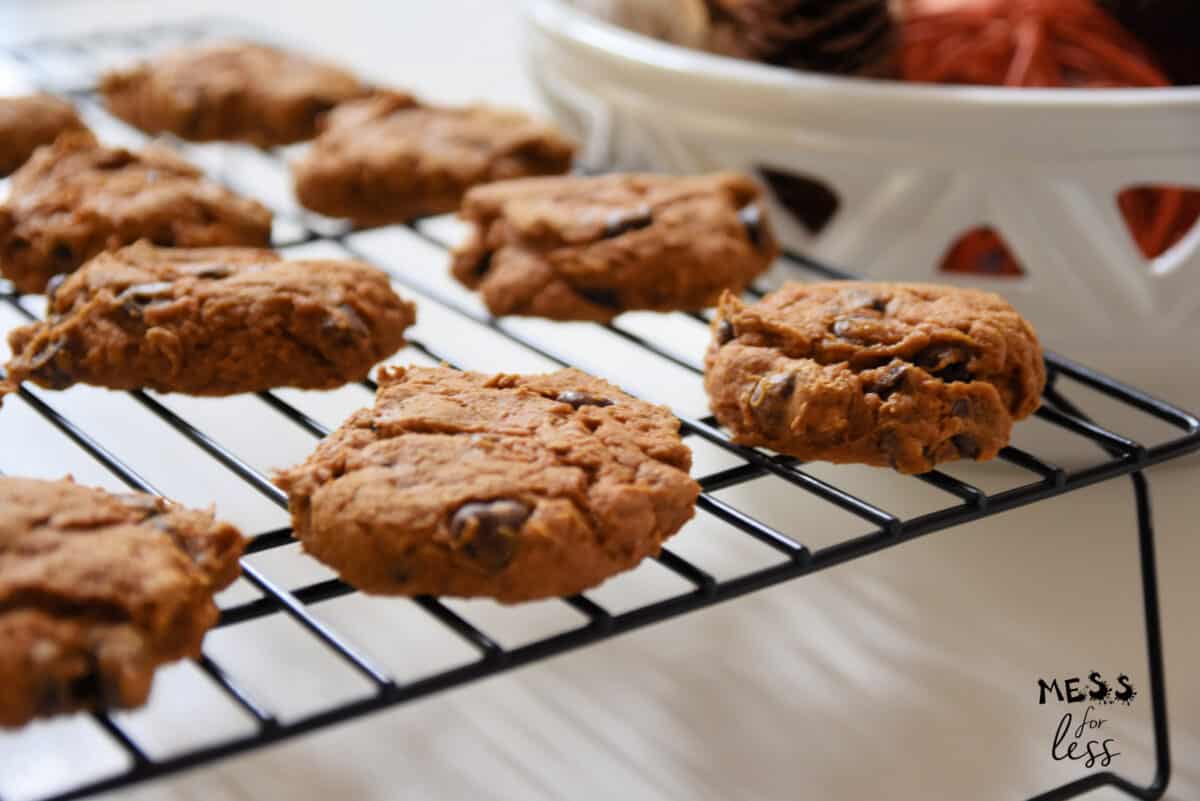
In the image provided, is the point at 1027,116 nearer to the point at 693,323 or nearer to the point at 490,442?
the point at 693,323

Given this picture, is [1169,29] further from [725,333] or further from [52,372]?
[52,372]

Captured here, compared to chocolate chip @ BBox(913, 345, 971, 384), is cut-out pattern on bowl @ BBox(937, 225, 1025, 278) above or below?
below

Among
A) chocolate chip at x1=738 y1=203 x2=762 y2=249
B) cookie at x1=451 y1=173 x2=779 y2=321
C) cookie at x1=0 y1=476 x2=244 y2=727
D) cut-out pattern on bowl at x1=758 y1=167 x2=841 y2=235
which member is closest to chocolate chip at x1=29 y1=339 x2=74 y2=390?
cookie at x1=0 y1=476 x2=244 y2=727

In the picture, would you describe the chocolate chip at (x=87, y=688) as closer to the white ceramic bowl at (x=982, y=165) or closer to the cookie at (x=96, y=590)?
the cookie at (x=96, y=590)

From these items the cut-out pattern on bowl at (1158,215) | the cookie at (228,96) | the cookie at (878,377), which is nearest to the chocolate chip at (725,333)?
the cookie at (878,377)

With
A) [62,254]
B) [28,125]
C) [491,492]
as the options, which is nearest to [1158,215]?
[491,492]

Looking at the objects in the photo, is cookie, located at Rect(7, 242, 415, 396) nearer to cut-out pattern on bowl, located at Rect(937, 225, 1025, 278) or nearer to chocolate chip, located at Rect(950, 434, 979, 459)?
chocolate chip, located at Rect(950, 434, 979, 459)
